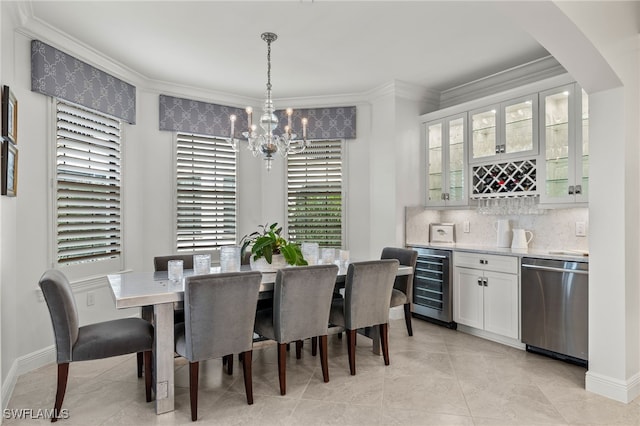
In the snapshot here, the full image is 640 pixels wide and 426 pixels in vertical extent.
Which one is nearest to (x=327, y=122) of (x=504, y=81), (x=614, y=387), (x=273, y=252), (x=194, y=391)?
(x=504, y=81)

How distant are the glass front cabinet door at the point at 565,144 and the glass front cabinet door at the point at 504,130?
126 millimetres

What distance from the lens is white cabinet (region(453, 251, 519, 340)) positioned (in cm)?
384

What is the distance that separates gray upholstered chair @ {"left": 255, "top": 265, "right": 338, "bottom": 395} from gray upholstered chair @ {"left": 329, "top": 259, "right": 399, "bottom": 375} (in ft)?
0.78

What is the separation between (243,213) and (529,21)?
159 inches

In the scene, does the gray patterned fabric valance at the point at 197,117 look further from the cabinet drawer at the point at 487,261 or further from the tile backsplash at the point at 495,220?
the cabinet drawer at the point at 487,261

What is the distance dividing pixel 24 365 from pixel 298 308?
226 cm

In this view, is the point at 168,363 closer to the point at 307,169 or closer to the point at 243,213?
the point at 243,213

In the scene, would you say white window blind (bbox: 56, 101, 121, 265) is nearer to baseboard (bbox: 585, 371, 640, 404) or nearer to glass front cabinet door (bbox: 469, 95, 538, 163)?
glass front cabinet door (bbox: 469, 95, 538, 163)

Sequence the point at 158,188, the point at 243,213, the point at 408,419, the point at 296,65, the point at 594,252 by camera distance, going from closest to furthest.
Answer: the point at 408,419
the point at 594,252
the point at 296,65
the point at 158,188
the point at 243,213

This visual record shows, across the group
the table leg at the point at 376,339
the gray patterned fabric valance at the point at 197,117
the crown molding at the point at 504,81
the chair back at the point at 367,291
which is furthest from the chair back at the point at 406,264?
the gray patterned fabric valance at the point at 197,117

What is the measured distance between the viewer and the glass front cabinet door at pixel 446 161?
4648 millimetres

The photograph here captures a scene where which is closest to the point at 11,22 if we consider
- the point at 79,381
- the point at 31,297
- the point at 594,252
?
the point at 31,297

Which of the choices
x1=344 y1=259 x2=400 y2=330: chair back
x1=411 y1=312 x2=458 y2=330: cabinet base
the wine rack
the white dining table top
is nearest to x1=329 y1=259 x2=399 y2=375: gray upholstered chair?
x1=344 y1=259 x2=400 y2=330: chair back

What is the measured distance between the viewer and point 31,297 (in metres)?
3.37
